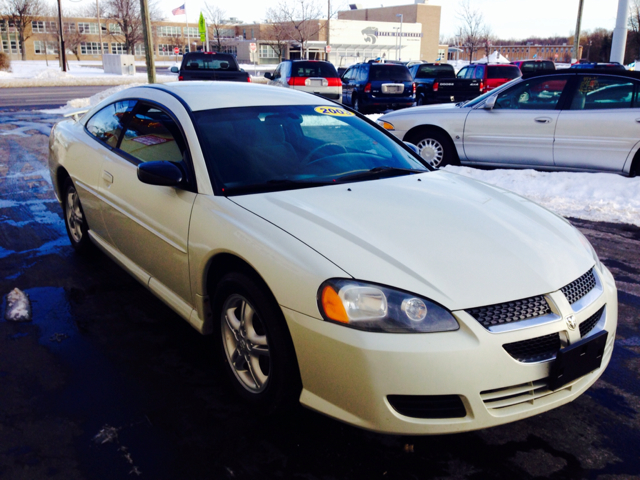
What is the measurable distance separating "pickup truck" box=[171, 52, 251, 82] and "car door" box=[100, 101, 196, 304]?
13184 millimetres

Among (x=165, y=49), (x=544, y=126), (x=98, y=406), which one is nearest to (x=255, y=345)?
(x=98, y=406)

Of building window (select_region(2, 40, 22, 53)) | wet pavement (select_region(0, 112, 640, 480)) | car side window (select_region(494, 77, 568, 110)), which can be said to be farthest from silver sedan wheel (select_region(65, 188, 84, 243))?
building window (select_region(2, 40, 22, 53))

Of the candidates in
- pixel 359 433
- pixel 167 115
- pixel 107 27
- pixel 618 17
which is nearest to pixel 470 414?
pixel 359 433

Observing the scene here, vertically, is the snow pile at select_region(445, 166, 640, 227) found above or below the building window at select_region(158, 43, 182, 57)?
below

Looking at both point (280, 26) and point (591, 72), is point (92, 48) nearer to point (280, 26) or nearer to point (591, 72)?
point (280, 26)

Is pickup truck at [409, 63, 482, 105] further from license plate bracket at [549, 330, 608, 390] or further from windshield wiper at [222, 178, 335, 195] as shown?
license plate bracket at [549, 330, 608, 390]

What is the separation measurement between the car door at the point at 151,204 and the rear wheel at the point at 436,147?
544 cm

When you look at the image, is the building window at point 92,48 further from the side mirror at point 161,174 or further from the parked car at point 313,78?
the side mirror at point 161,174

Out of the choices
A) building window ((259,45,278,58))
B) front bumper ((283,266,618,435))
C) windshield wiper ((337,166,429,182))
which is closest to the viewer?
front bumper ((283,266,618,435))

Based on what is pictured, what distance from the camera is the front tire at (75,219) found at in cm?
476

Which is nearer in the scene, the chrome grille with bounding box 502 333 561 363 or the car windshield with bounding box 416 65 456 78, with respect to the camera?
the chrome grille with bounding box 502 333 561 363

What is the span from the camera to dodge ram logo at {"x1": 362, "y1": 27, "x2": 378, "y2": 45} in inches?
2857

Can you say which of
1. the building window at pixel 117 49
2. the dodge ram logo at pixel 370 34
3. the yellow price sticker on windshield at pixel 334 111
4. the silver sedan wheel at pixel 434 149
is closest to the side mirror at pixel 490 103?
the silver sedan wheel at pixel 434 149

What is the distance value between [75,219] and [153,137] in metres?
1.68
